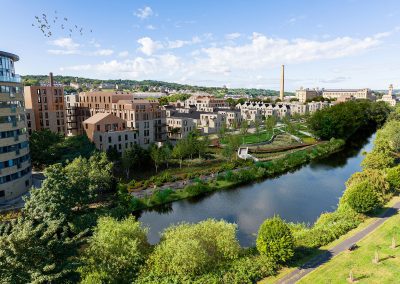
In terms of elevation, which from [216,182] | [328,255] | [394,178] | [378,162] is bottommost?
[216,182]

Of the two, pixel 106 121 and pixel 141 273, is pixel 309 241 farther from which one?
pixel 106 121

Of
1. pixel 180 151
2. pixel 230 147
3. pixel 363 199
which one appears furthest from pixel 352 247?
pixel 230 147

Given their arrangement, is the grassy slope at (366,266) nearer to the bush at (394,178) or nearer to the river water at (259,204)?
the river water at (259,204)

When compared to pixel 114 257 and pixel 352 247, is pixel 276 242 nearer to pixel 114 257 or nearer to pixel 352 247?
pixel 352 247

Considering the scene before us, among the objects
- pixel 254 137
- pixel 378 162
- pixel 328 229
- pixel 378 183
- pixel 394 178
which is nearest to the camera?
pixel 328 229

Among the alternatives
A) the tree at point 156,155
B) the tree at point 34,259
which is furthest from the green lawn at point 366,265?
the tree at point 156,155

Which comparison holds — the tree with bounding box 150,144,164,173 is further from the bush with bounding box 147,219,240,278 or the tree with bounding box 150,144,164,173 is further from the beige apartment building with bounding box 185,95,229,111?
the beige apartment building with bounding box 185,95,229,111
